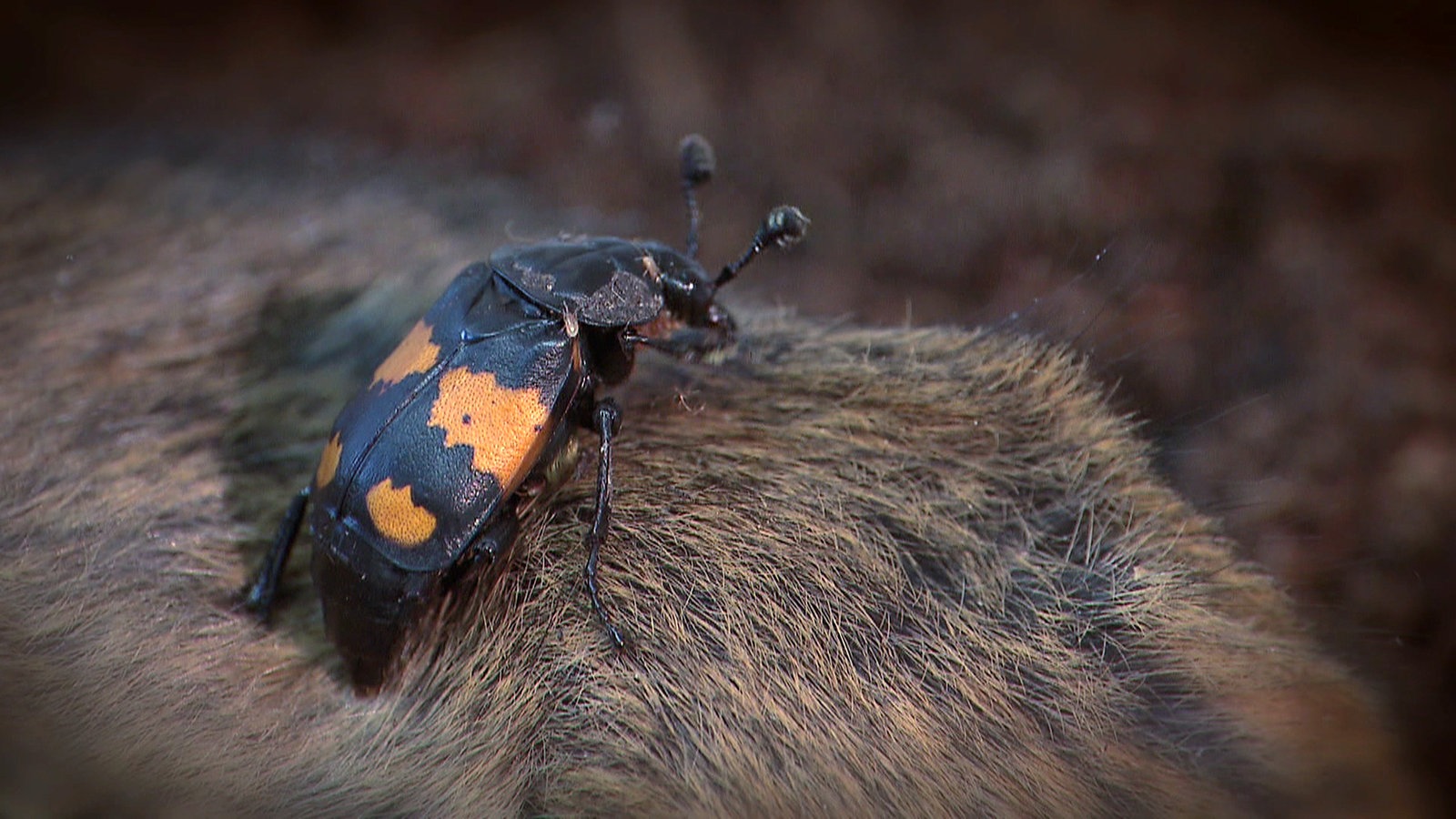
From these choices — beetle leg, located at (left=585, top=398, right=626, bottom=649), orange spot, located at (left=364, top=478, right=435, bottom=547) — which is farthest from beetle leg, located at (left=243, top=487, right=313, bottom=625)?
beetle leg, located at (left=585, top=398, right=626, bottom=649)

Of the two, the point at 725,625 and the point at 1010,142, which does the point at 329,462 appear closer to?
the point at 725,625

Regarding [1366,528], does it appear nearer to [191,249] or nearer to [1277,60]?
[1277,60]

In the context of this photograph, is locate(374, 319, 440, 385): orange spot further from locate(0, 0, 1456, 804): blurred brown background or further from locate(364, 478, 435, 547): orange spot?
locate(0, 0, 1456, 804): blurred brown background

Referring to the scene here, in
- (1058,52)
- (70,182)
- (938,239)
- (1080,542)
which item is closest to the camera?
(1080,542)

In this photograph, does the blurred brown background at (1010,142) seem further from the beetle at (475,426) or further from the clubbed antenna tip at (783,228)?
the beetle at (475,426)

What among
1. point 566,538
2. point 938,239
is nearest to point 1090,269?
point 938,239

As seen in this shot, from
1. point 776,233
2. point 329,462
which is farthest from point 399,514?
point 776,233
